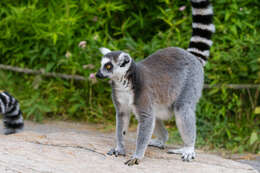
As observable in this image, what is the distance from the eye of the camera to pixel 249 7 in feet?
20.1

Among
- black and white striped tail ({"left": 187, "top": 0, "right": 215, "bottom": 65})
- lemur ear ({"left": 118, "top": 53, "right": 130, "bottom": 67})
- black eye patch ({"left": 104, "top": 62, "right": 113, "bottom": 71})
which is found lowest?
black eye patch ({"left": 104, "top": 62, "right": 113, "bottom": 71})

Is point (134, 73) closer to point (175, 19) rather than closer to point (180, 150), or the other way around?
point (180, 150)

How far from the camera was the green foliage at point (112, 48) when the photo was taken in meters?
5.74

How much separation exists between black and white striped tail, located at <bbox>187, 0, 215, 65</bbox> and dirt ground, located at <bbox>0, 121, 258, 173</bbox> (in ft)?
4.15

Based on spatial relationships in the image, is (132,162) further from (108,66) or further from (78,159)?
(108,66)

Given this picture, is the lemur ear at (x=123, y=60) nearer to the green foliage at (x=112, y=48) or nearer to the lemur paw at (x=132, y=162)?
the lemur paw at (x=132, y=162)

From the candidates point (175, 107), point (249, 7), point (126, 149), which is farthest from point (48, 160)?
point (249, 7)

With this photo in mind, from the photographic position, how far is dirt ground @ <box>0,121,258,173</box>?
321 centimetres

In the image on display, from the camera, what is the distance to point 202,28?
4.39 metres

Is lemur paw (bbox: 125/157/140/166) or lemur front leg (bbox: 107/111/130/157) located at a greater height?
lemur front leg (bbox: 107/111/130/157)

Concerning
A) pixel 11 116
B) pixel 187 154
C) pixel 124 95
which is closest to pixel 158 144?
pixel 187 154

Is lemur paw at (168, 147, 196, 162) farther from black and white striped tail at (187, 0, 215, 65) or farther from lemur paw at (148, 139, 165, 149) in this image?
black and white striped tail at (187, 0, 215, 65)

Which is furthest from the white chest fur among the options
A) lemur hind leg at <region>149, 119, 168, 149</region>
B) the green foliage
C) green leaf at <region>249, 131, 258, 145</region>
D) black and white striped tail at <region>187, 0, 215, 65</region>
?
green leaf at <region>249, 131, 258, 145</region>

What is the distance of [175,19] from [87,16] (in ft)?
5.12
